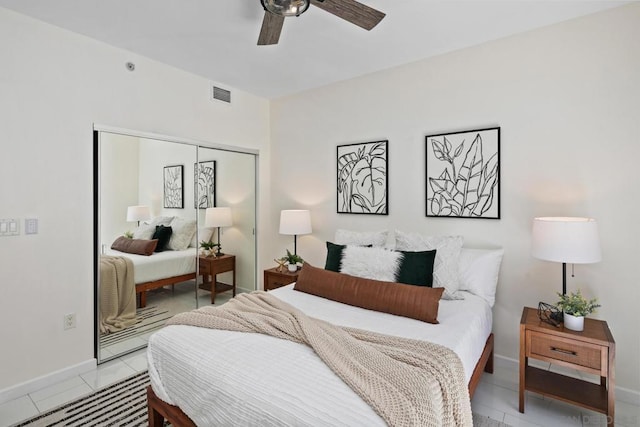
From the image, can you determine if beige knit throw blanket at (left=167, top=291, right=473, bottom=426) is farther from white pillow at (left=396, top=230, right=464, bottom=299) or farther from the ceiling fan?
the ceiling fan

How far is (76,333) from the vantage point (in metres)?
2.63

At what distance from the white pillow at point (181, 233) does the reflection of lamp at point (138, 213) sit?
0.28 m

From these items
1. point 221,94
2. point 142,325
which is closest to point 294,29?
point 221,94

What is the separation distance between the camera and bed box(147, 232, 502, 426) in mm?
1259

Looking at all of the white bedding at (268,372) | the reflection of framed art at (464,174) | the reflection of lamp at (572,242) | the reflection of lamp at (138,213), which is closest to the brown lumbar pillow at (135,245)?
the reflection of lamp at (138,213)

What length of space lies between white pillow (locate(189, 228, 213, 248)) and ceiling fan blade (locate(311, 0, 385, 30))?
2.53m

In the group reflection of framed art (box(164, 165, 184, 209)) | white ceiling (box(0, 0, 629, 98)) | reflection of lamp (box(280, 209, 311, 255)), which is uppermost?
white ceiling (box(0, 0, 629, 98))

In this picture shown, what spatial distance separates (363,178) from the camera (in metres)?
3.41

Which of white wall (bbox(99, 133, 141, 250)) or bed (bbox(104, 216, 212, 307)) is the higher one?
white wall (bbox(99, 133, 141, 250))

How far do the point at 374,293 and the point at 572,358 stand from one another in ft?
3.96

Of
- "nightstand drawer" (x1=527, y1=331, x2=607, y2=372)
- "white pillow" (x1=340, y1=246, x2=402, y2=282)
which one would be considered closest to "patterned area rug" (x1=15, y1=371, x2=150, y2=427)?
"white pillow" (x1=340, y1=246, x2=402, y2=282)

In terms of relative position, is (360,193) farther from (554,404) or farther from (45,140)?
(45,140)

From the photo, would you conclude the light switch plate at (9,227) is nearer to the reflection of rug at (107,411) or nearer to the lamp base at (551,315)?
the reflection of rug at (107,411)

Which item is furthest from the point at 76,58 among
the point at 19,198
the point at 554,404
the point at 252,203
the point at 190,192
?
the point at 554,404
